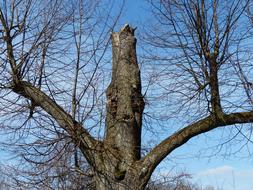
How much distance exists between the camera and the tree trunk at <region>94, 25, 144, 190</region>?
700cm

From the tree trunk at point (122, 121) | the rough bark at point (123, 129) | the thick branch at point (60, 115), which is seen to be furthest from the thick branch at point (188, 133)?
the thick branch at point (60, 115)

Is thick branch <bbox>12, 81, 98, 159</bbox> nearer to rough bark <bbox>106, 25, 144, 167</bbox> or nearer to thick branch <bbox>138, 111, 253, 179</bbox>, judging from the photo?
rough bark <bbox>106, 25, 144, 167</bbox>

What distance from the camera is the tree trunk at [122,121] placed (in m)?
7.00

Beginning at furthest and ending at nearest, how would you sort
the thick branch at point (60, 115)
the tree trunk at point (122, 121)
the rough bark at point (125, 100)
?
the rough bark at point (125, 100)
the thick branch at point (60, 115)
the tree trunk at point (122, 121)

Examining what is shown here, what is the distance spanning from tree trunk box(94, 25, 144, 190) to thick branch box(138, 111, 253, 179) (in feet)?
0.94

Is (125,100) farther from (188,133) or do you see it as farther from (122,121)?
(188,133)

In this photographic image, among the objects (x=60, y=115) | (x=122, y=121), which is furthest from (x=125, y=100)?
(x=60, y=115)

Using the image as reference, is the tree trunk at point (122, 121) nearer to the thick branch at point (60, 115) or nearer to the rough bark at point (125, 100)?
the rough bark at point (125, 100)

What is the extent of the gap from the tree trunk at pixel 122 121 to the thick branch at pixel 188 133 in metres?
0.29

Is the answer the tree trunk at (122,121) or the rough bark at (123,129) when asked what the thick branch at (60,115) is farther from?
the tree trunk at (122,121)

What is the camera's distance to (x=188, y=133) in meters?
7.17

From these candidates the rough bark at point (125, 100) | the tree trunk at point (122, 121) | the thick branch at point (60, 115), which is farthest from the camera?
the rough bark at point (125, 100)

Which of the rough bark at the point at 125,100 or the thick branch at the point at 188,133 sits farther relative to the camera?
the rough bark at the point at 125,100

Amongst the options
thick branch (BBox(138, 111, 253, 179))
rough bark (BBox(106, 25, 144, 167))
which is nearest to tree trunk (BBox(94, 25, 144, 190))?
rough bark (BBox(106, 25, 144, 167))
